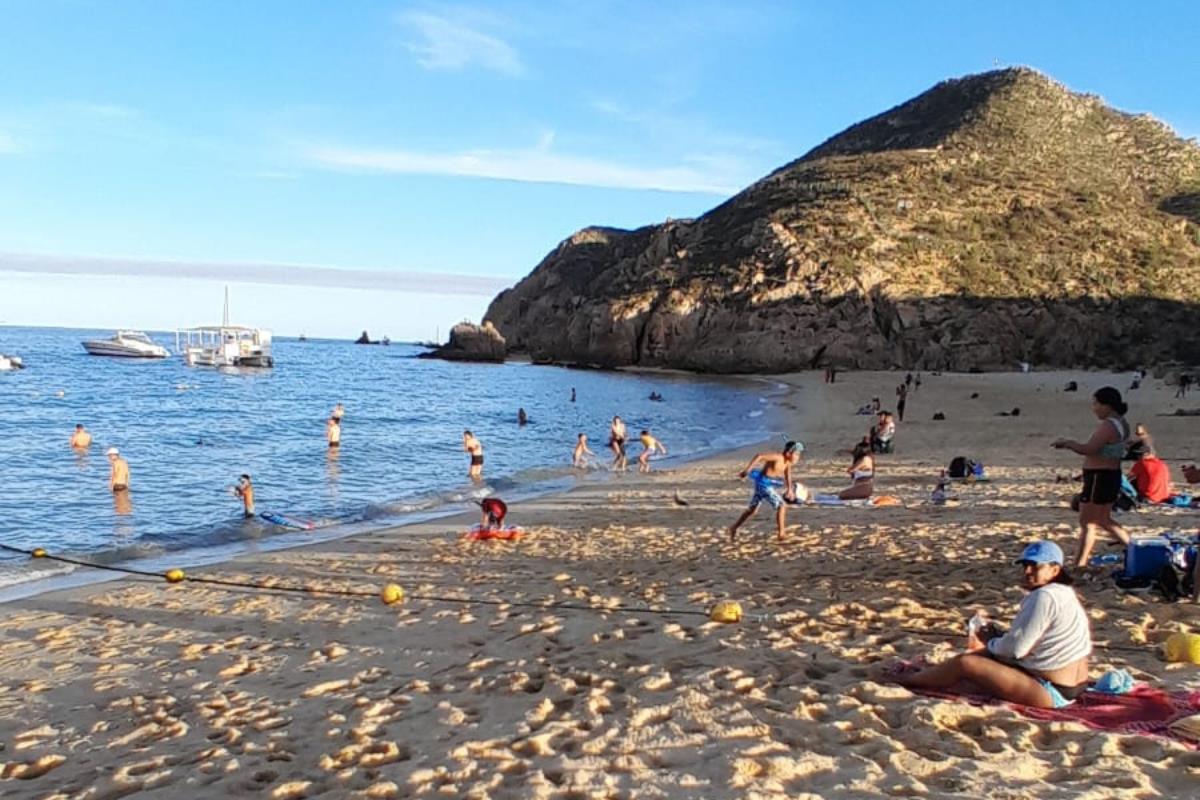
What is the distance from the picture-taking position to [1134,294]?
64.4m

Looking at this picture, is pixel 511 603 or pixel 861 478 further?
pixel 861 478

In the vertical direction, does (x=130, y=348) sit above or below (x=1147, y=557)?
below

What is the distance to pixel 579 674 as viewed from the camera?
19.2 feet

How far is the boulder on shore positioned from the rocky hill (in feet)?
41.9

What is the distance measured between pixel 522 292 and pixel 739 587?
114516 mm

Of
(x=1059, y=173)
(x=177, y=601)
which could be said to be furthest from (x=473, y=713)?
(x=1059, y=173)

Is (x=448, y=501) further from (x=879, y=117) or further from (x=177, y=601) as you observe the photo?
(x=879, y=117)

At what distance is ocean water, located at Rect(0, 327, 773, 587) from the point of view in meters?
14.6

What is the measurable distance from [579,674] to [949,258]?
71871mm

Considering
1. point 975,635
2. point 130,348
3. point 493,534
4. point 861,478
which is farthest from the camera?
point 130,348

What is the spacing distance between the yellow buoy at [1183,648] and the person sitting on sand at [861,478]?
8.23 meters

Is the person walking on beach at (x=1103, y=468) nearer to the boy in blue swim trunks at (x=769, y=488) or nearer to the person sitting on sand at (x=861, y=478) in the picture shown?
the boy in blue swim trunks at (x=769, y=488)

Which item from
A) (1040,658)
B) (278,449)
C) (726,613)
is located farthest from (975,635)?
(278,449)

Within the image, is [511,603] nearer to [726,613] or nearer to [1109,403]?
[726,613]
